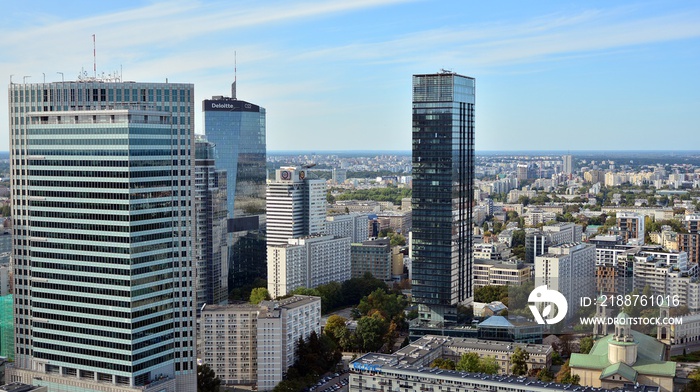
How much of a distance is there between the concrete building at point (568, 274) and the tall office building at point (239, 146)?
28.6 m

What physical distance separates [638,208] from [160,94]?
301 feet

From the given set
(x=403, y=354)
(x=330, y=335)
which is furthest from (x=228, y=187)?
(x=403, y=354)

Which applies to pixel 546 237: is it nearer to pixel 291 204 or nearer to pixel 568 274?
pixel 568 274

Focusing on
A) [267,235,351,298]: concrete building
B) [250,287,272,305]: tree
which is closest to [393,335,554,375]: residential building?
[250,287,272,305]: tree

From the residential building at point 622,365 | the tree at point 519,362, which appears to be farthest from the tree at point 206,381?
the residential building at point 622,365

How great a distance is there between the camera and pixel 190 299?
33844mm

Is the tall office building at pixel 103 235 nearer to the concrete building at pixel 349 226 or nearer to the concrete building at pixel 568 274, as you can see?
the concrete building at pixel 568 274

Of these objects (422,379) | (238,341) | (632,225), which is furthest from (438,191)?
(632,225)

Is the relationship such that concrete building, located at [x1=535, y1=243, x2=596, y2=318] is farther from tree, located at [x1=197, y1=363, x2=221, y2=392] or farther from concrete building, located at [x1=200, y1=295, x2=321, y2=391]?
tree, located at [x1=197, y1=363, x2=221, y2=392]

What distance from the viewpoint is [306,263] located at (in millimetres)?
63281

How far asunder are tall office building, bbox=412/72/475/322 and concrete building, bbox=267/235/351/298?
15.3m

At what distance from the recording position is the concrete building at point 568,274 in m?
50.7

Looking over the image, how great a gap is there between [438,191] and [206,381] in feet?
59.4

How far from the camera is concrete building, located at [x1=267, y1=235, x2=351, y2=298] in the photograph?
201ft
